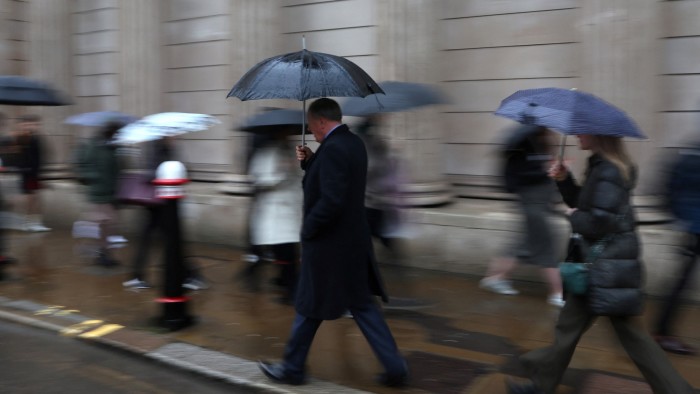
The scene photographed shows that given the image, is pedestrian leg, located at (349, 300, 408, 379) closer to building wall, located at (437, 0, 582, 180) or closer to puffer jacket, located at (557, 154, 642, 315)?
puffer jacket, located at (557, 154, 642, 315)

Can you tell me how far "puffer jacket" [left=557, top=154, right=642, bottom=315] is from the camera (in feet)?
11.8

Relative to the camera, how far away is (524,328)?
553cm

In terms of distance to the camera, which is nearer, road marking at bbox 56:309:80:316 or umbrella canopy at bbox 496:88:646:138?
umbrella canopy at bbox 496:88:646:138

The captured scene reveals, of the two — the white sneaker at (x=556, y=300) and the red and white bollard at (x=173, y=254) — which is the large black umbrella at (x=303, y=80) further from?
the white sneaker at (x=556, y=300)

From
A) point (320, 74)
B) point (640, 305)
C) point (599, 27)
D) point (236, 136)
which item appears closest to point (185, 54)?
point (236, 136)

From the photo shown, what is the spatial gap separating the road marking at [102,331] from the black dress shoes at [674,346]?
13.7 feet

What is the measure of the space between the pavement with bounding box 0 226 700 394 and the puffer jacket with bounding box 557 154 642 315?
908 mm

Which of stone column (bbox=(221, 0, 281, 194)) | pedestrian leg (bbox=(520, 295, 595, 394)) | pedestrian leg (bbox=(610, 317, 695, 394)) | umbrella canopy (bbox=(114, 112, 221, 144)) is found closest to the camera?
pedestrian leg (bbox=(610, 317, 695, 394))

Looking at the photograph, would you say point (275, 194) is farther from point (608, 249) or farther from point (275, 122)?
point (608, 249)

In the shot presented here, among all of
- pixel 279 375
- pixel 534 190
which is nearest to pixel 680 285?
pixel 534 190

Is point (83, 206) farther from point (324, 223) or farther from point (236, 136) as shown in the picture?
point (324, 223)

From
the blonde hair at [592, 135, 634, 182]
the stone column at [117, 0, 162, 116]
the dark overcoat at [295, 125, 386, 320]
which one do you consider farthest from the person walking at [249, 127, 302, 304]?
the stone column at [117, 0, 162, 116]

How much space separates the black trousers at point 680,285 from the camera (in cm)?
488

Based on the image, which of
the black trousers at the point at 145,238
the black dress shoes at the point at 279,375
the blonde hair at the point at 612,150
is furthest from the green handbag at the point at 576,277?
the black trousers at the point at 145,238
